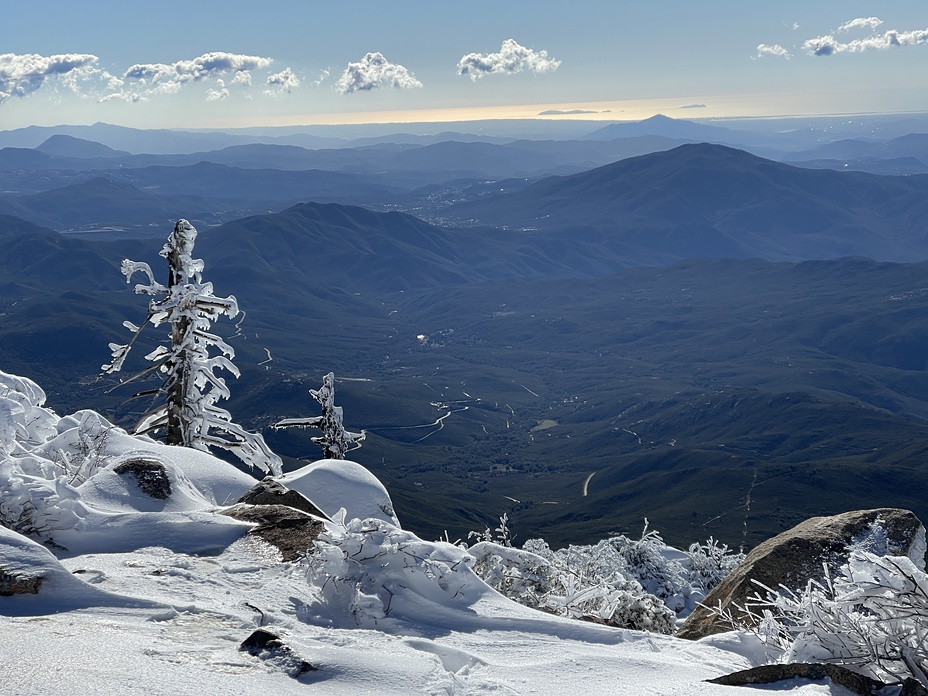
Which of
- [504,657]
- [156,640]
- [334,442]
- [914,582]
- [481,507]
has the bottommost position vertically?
[481,507]

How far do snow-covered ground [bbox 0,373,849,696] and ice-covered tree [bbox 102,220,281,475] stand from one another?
10.9 meters

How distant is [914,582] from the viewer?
6527mm

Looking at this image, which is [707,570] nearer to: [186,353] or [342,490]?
[342,490]

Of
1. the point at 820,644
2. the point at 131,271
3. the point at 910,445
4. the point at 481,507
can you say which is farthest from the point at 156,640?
the point at 910,445

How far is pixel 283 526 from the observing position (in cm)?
927

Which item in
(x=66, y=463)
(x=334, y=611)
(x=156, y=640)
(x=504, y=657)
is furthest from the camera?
(x=66, y=463)

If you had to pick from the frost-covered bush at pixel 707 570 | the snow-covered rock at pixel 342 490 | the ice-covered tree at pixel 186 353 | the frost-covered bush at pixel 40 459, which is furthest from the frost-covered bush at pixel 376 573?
the ice-covered tree at pixel 186 353

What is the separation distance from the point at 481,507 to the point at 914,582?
17294 cm

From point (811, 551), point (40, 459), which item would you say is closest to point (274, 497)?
point (40, 459)

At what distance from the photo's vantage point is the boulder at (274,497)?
10953 millimetres

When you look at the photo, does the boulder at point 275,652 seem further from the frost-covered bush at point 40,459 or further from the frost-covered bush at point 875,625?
the frost-covered bush at point 875,625

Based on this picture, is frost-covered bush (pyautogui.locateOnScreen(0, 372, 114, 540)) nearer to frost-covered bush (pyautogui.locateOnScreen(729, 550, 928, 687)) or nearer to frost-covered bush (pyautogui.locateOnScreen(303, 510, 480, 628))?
frost-covered bush (pyautogui.locateOnScreen(303, 510, 480, 628))

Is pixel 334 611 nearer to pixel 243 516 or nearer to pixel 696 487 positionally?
pixel 243 516

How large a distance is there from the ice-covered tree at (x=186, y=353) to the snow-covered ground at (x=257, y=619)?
10.9m
